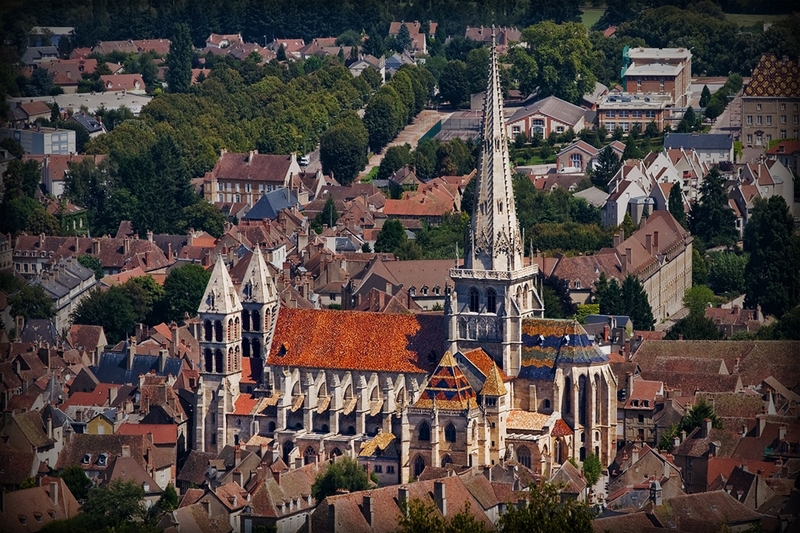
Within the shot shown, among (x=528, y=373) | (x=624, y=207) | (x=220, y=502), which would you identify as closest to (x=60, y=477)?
(x=220, y=502)

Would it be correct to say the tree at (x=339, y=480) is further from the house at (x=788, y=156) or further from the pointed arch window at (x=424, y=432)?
the house at (x=788, y=156)

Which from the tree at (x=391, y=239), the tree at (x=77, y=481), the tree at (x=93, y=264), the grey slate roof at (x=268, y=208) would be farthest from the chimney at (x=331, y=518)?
the grey slate roof at (x=268, y=208)

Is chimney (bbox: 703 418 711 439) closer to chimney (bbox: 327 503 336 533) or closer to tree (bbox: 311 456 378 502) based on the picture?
tree (bbox: 311 456 378 502)

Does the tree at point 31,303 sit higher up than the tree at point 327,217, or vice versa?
the tree at point 327,217

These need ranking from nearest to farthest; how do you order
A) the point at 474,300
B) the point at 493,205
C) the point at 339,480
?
1. the point at 339,480
2. the point at 474,300
3. the point at 493,205

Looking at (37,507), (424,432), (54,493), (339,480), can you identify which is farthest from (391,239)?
(37,507)

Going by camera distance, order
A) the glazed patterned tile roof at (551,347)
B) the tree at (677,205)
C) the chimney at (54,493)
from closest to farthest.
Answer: the chimney at (54,493), the glazed patterned tile roof at (551,347), the tree at (677,205)

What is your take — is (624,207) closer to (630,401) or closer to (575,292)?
(575,292)

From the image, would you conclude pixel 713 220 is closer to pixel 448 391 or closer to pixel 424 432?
pixel 448 391
